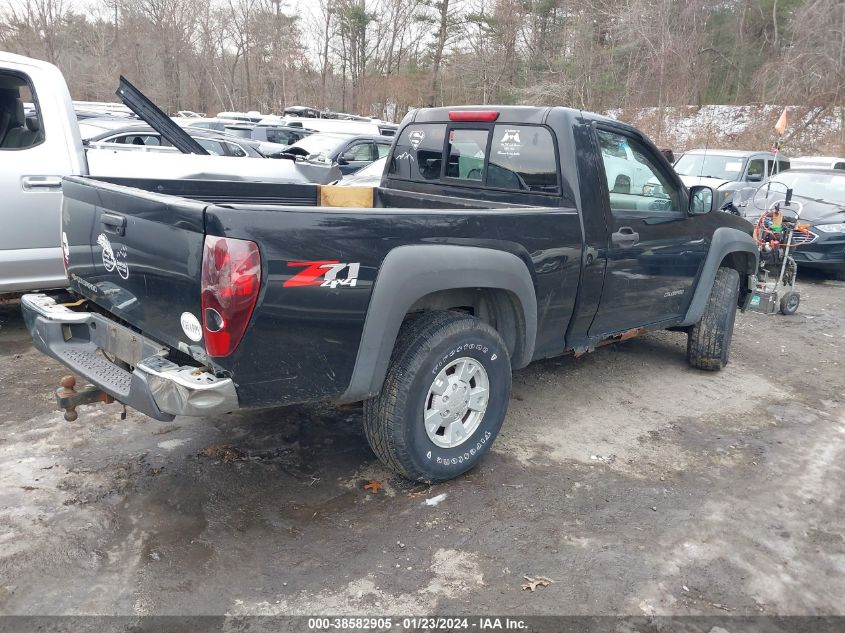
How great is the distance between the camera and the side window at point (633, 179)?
4.39 m

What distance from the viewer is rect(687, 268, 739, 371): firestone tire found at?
5586 millimetres

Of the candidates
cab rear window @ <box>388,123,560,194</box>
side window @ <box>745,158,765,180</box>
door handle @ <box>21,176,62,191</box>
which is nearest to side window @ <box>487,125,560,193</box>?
cab rear window @ <box>388,123,560,194</box>

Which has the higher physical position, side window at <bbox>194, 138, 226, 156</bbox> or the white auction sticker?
side window at <bbox>194, 138, 226, 156</bbox>

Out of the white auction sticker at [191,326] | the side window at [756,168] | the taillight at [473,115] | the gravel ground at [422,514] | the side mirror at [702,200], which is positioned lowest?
the gravel ground at [422,514]

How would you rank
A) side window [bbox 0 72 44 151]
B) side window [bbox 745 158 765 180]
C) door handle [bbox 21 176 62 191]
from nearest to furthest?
door handle [bbox 21 176 62 191] < side window [bbox 0 72 44 151] < side window [bbox 745 158 765 180]

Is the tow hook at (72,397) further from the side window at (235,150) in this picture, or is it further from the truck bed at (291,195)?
the side window at (235,150)

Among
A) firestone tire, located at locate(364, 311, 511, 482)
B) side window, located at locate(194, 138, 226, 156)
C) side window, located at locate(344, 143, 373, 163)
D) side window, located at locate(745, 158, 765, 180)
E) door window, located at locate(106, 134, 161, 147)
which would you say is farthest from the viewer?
side window, located at locate(344, 143, 373, 163)

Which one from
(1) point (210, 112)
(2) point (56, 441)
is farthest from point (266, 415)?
(1) point (210, 112)

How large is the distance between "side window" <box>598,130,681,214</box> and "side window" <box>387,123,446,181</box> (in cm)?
115

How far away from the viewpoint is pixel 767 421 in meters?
4.89

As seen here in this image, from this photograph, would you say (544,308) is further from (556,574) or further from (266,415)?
(266,415)

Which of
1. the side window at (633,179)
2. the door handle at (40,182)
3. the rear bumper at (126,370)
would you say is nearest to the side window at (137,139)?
the door handle at (40,182)

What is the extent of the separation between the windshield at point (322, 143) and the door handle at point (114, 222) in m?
10.9

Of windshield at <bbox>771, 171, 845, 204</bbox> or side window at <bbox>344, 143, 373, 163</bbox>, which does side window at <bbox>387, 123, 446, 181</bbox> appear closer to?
windshield at <bbox>771, 171, 845, 204</bbox>
